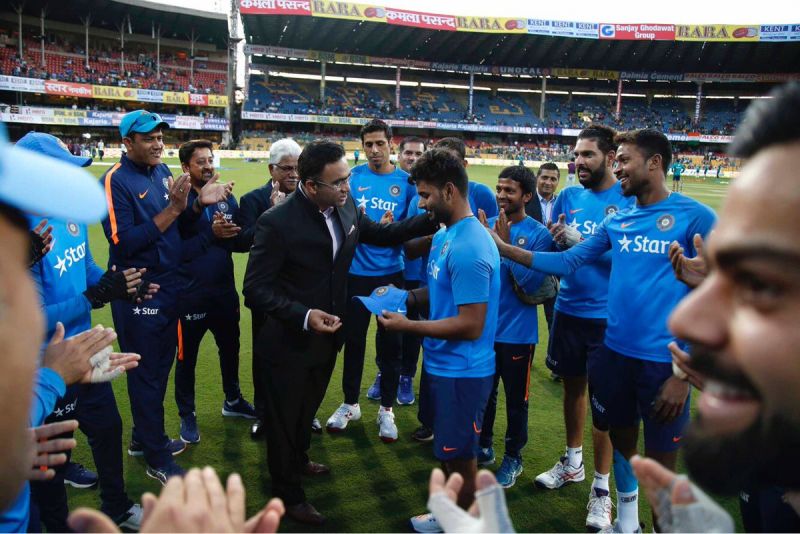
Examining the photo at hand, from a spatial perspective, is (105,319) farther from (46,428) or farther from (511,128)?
(511,128)

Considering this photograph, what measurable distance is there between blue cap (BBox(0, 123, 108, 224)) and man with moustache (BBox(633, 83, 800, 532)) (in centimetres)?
91

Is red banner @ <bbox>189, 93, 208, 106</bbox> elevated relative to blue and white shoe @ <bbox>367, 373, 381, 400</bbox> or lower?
elevated

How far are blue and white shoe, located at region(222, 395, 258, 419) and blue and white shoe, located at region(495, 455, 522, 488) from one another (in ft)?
7.48

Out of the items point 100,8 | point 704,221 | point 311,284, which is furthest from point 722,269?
point 100,8

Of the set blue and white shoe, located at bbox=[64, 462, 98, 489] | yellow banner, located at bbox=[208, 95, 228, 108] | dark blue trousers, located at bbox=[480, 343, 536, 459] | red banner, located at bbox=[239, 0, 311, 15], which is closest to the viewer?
blue and white shoe, located at bbox=[64, 462, 98, 489]

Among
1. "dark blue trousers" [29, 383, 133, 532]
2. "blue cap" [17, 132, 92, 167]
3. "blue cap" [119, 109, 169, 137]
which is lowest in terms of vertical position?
"dark blue trousers" [29, 383, 133, 532]

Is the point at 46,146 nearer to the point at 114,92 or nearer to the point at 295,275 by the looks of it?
the point at 295,275

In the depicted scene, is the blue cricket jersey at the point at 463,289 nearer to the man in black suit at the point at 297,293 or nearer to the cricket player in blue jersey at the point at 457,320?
the cricket player in blue jersey at the point at 457,320

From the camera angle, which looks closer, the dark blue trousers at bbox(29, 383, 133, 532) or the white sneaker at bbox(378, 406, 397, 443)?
the dark blue trousers at bbox(29, 383, 133, 532)

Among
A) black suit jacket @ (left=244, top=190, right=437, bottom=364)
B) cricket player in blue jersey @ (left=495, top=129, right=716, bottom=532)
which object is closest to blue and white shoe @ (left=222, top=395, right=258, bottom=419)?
black suit jacket @ (left=244, top=190, right=437, bottom=364)

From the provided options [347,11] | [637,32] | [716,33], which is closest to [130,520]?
[347,11]

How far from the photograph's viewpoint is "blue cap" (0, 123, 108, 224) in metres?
0.70

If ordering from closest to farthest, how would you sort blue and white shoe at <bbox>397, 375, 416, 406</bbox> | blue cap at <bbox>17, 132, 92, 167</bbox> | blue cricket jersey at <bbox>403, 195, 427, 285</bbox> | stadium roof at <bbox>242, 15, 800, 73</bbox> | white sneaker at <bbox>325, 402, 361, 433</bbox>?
blue cap at <bbox>17, 132, 92, 167</bbox> → white sneaker at <bbox>325, 402, 361, 433</bbox> → blue and white shoe at <bbox>397, 375, 416, 406</bbox> → blue cricket jersey at <bbox>403, 195, 427, 285</bbox> → stadium roof at <bbox>242, 15, 800, 73</bbox>

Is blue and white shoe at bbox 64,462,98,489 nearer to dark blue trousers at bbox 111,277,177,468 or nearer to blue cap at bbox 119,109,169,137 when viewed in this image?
dark blue trousers at bbox 111,277,177,468
